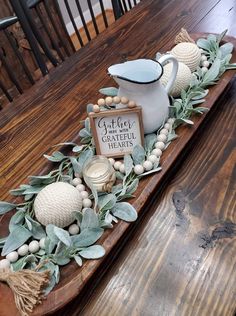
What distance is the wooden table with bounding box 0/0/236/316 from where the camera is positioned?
510 millimetres

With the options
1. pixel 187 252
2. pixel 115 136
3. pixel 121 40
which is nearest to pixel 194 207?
pixel 187 252

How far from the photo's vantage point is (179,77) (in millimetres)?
760

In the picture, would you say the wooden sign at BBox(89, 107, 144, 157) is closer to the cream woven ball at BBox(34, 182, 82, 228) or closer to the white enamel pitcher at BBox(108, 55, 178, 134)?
the white enamel pitcher at BBox(108, 55, 178, 134)

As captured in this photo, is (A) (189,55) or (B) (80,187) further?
(A) (189,55)

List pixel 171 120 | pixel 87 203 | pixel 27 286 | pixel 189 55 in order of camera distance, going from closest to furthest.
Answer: pixel 27 286
pixel 87 203
pixel 171 120
pixel 189 55

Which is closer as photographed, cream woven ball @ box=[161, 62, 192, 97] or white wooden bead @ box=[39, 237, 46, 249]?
white wooden bead @ box=[39, 237, 46, 249]

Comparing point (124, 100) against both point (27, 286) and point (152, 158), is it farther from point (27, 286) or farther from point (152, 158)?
point (27, 286)

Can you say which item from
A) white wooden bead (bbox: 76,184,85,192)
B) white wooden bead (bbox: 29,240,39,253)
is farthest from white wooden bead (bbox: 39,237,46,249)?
white wooden bead (bbox: 76,184,85,192)

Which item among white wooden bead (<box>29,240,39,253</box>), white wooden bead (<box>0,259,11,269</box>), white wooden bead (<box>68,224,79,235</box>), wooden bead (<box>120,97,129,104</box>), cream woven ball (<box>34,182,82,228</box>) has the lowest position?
white wooden bead (<box>68,224,79,235</box>)

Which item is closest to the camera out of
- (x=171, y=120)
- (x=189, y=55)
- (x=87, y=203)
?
(x=87, y=203)

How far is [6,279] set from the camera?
0.50 metres

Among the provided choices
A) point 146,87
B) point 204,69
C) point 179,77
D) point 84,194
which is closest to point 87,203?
point 84,194

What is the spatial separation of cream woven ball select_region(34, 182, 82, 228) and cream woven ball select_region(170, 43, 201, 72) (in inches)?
18.0

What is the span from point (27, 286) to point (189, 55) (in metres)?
0.64
